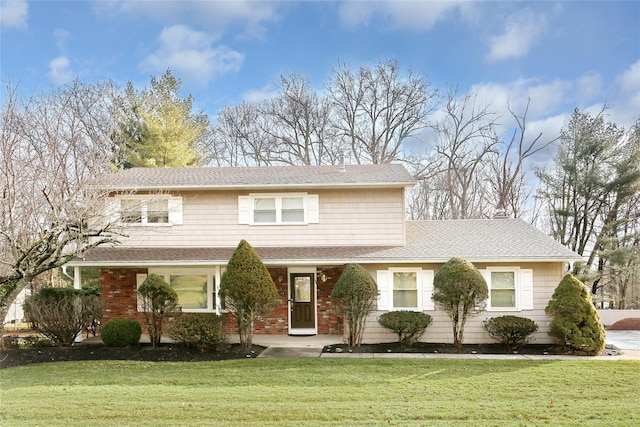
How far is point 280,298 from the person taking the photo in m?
14.7

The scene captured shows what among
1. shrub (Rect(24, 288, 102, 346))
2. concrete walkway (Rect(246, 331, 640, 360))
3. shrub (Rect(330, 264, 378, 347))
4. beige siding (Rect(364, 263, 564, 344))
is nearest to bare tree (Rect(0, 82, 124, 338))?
shrub (Rect(24, 288, 102, 346))

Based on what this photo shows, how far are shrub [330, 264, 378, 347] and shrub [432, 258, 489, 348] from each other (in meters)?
1.77

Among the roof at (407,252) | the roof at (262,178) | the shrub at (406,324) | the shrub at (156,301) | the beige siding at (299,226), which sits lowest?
the shrub at (406,324)

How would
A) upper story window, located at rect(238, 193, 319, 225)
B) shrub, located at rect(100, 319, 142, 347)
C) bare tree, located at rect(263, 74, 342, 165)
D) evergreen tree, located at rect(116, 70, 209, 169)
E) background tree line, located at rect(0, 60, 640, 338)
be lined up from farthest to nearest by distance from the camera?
bare tree, located at rect(263, 74, 342, 165)
evergreen tree, located at rect(116, 70, 209, 169)
background tree line, located at rect(0, 60, 640, 338)
upper story window, located at rect(238, 193, 319, 225)
shrub, located at rect(100, 319, 142, 347)

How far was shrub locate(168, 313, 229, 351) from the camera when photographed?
11.9m

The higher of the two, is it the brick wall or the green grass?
the brick wall

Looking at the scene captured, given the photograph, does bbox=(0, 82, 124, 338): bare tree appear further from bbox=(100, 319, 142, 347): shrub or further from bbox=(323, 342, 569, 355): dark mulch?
bbox=(323, 342, 569, 355): dark mulch

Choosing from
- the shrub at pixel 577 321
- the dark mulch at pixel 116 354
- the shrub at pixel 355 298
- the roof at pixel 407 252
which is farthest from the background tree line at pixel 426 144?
the shrub at pixel 355 298

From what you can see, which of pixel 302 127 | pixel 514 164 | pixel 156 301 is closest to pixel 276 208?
pixel 156 301

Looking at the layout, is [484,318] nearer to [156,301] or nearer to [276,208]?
[276,208]

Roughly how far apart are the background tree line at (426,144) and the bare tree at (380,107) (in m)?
0.06

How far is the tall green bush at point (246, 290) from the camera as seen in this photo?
11.8 meters

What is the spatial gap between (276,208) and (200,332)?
4605mm

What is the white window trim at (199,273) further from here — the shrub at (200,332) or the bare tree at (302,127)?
the bare tree at (302,127)
